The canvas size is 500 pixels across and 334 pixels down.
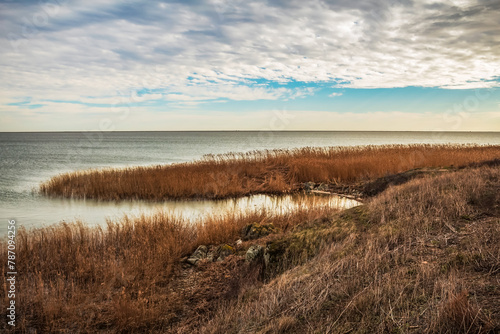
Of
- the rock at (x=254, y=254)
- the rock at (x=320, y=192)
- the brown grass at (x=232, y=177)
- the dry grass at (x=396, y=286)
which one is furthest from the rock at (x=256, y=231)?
the rock at (x=320, y=192)

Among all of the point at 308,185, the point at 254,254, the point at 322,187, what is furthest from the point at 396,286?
the point at 308,185

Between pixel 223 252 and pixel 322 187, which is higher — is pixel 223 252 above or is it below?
below

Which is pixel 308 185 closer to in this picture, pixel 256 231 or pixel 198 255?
pixel 256 231

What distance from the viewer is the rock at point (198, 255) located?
25.6ft

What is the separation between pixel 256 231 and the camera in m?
8.93

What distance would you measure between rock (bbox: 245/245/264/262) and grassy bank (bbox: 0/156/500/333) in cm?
15

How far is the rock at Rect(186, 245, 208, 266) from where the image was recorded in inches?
307

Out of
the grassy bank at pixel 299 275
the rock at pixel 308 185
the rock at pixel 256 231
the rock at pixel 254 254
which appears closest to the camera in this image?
the grassy bank at pixel 299 275

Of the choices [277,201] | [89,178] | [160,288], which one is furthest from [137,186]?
[160,288]

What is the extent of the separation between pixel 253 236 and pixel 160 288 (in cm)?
317

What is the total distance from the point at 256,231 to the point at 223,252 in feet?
4.39

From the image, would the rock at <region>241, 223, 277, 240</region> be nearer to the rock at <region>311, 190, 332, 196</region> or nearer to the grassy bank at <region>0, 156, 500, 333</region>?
the grassy bank at <region>0, 156, 500, 333</region>

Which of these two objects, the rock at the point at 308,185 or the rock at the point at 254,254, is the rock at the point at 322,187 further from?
the rock at the point at 254,254

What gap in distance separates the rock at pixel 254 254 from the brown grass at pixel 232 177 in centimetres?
1036
